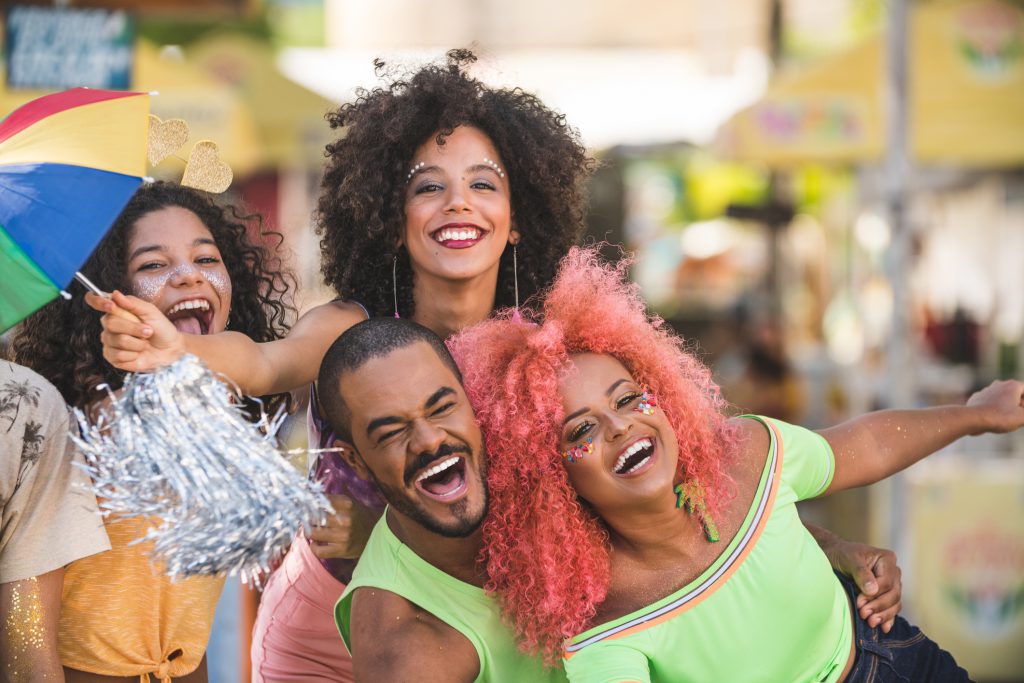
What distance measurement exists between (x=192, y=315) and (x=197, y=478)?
724 mm

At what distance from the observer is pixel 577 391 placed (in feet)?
8.64

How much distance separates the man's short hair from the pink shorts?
68cm

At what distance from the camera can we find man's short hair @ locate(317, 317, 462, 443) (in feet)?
8.43

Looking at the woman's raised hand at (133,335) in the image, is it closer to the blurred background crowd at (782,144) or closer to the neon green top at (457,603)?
the neon green top at (457,603)

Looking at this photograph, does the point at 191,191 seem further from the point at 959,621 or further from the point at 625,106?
the point at 625,106

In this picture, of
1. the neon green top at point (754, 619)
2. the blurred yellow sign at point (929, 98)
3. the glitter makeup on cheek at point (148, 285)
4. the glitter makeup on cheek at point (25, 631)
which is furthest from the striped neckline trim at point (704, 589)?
the blurred yellow sign at point (929, 98)

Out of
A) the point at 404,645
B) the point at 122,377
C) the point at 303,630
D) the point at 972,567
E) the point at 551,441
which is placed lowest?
the point at 972,567

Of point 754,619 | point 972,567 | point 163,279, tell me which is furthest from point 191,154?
point 972,567

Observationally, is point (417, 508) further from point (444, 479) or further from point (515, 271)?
point (515, 271)

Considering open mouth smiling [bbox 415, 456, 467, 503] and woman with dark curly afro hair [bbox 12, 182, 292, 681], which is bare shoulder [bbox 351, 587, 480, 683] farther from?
woman with dark curly afro hair [bbox 12, 182, 292, 681]

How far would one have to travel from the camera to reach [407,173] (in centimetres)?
326

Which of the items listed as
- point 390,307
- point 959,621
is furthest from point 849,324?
point 390,307

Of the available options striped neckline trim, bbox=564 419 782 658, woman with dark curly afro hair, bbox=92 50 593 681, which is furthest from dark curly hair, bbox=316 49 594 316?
striped neckline trim, bbox=564 419 782 658

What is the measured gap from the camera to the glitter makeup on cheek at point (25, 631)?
8.13ft
